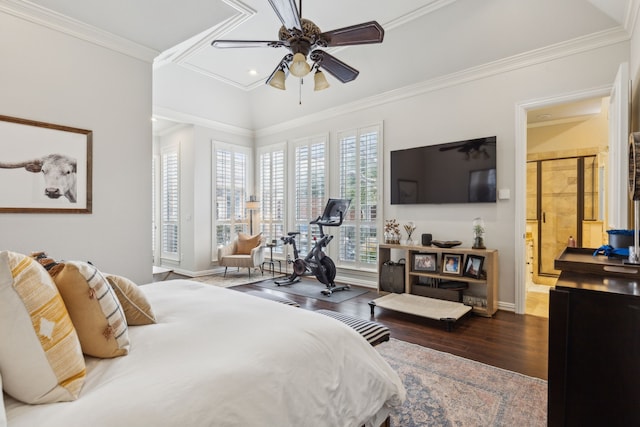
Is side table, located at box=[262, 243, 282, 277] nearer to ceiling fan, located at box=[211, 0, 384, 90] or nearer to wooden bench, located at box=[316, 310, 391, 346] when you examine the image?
ceiling fan, located at box=[211, 0, 384, 90]

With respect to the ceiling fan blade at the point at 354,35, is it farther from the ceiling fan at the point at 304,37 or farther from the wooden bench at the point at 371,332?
the wooden bench at the point at 371,332

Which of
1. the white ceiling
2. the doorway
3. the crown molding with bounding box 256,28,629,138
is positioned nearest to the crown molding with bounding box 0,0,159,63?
the white ceiling

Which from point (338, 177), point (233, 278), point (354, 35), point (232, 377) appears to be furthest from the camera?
point (233, 278)

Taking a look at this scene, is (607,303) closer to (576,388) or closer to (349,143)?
(576,388)

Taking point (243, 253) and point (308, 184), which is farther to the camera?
point (243, 253)

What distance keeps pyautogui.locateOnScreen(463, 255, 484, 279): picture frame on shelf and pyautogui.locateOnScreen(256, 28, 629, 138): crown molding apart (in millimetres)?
2327

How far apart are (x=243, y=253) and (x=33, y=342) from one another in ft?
18.7

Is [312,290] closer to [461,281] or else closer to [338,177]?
[338,177]

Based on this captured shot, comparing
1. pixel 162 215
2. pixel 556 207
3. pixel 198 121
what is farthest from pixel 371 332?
pixel 162 215

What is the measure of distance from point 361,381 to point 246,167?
635 centimetres

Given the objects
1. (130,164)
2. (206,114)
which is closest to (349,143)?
(206,114)

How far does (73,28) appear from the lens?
299 centimetres

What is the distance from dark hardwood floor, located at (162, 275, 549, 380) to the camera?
8.90ft

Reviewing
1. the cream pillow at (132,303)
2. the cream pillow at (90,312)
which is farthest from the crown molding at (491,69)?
the cream pillow at (90,312)
